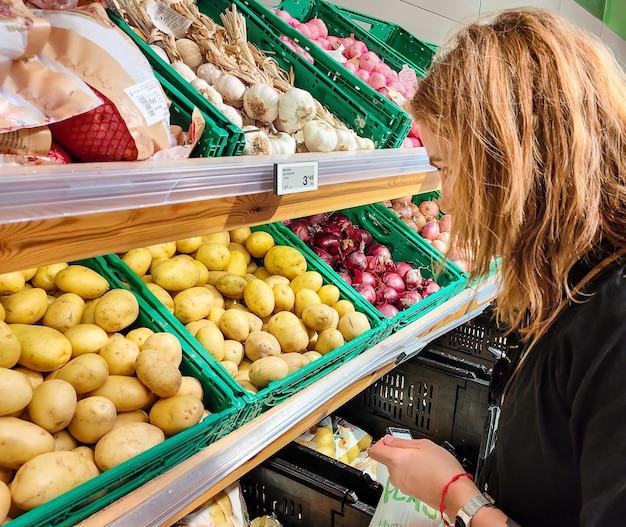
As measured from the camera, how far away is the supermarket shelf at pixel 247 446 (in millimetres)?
1009

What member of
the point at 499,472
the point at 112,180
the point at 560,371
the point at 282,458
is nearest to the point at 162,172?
the point at 112,180

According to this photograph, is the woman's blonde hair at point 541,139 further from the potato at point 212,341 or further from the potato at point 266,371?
the potato at point 212,341

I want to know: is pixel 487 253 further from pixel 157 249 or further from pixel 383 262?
pixel 383 262

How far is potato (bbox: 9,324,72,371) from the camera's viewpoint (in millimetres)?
1112

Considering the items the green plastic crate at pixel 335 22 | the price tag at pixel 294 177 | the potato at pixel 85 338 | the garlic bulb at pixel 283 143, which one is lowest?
the potato at pixel 85 338

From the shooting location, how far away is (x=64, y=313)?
49.6 inches

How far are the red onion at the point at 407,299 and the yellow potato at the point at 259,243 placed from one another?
529 millimetres

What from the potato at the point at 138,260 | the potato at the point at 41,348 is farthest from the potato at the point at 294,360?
the potato at the point at 41,348

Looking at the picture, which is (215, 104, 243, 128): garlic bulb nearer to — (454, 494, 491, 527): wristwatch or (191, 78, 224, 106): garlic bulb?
(191, 78, 224, 106): garlic bulb

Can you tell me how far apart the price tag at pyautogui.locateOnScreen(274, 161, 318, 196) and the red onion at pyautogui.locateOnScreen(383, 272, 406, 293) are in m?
1.03

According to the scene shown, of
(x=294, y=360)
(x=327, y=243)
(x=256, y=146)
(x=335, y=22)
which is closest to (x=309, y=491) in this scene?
(x=294, y=360)

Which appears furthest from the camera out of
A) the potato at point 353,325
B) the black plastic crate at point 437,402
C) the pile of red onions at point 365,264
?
the pile of red onions at point 365,264

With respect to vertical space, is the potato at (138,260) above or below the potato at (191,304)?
above

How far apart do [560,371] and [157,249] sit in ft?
3.75
